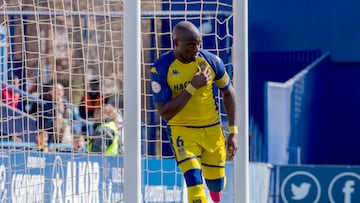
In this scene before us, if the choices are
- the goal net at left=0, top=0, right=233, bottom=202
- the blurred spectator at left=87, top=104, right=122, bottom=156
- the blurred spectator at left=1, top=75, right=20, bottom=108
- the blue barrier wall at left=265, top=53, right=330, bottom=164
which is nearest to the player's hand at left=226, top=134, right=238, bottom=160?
the goal net at left=0, top=0, right=233, bottom=202

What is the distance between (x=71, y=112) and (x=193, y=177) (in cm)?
395

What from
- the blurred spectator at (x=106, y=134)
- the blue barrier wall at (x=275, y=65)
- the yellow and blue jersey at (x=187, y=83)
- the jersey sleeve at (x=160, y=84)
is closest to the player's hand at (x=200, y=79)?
the yellow and blue jersey at (x=187, y=83)

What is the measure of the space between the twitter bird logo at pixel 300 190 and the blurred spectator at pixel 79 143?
89.3 inches

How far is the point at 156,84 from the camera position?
6.55 meters

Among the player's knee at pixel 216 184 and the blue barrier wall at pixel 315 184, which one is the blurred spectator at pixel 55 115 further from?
the player's knee at pixel 216 184

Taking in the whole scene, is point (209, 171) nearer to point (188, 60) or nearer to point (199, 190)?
point (199, 190)

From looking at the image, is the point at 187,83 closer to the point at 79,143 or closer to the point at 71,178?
the point at 71,178

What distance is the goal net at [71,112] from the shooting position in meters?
8.63

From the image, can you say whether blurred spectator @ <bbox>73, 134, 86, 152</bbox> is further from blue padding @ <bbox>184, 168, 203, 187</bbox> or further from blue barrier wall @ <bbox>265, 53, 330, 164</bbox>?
blue padding @ <bbox>184, 168, 203, 187</bbox>

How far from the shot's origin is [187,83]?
257 inches

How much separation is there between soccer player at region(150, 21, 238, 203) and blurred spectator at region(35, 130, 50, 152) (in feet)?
10.3

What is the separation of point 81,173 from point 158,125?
103 cm

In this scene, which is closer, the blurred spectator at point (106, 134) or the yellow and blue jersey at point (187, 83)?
the yellow and blue jersey at point (187, 83)

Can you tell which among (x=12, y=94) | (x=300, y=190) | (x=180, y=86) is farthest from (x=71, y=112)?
(x=180, y=86)
